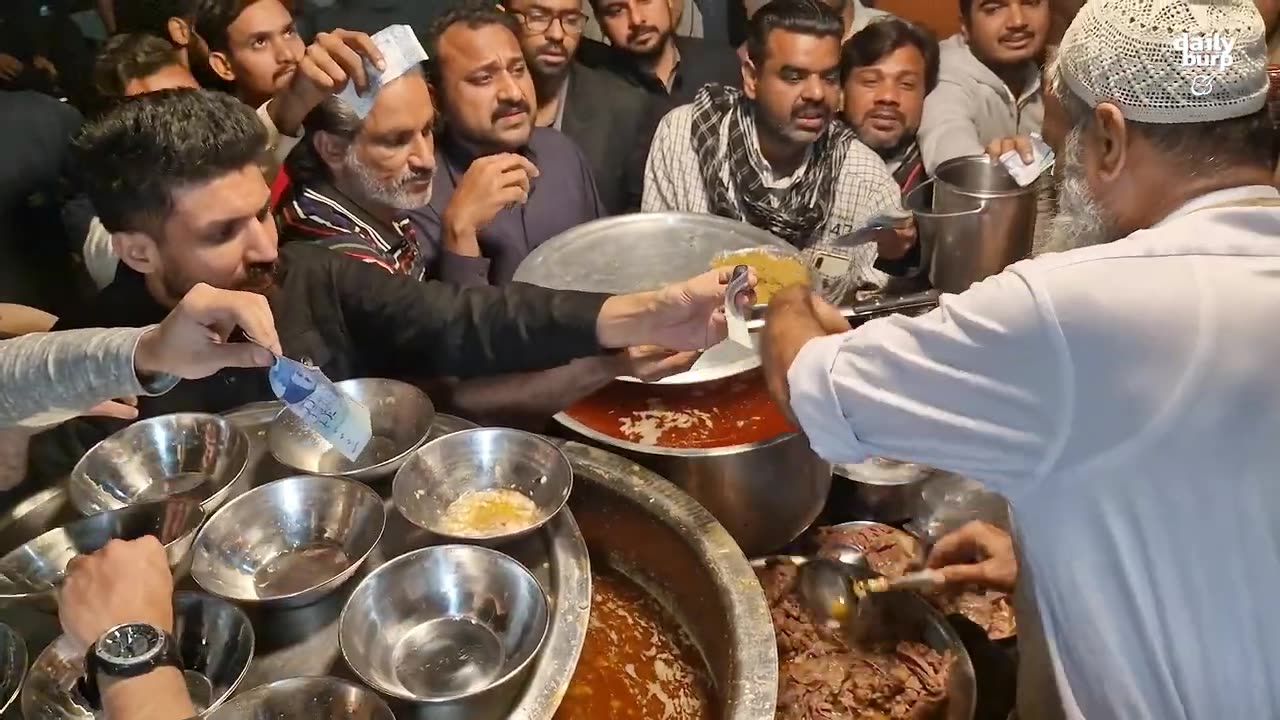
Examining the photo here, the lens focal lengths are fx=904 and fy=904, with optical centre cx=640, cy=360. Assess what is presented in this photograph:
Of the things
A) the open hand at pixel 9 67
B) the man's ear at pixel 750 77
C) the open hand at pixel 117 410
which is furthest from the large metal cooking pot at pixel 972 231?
the open hand at pixel 9 67

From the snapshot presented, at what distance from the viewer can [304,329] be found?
7.32 ft

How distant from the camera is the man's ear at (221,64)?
3.32m

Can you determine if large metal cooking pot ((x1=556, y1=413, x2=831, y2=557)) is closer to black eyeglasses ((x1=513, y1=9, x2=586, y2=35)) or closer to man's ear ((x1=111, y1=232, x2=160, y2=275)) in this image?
man's ear ((x1=111, y1=232, x2=160, y2=275))

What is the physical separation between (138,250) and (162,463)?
52 cm

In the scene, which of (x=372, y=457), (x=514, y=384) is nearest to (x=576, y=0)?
(x=514, y=384)

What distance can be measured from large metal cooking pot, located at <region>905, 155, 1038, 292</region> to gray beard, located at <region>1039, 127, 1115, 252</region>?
1.22 metres

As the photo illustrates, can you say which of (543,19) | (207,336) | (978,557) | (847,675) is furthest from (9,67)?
(978,557)

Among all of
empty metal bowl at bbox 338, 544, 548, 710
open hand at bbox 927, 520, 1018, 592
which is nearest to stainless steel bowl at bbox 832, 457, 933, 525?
open hand at bbox 927, 520, 1018, 592

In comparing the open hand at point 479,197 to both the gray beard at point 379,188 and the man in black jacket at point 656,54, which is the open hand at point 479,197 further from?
the man in black jacket at point 656,54

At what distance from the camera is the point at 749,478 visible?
2016 mm

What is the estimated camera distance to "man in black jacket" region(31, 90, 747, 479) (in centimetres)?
202

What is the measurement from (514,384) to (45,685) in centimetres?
115

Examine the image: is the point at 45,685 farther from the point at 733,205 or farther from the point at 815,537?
the point at 733,205

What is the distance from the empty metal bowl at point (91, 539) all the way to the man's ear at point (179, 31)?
7.48 feet
